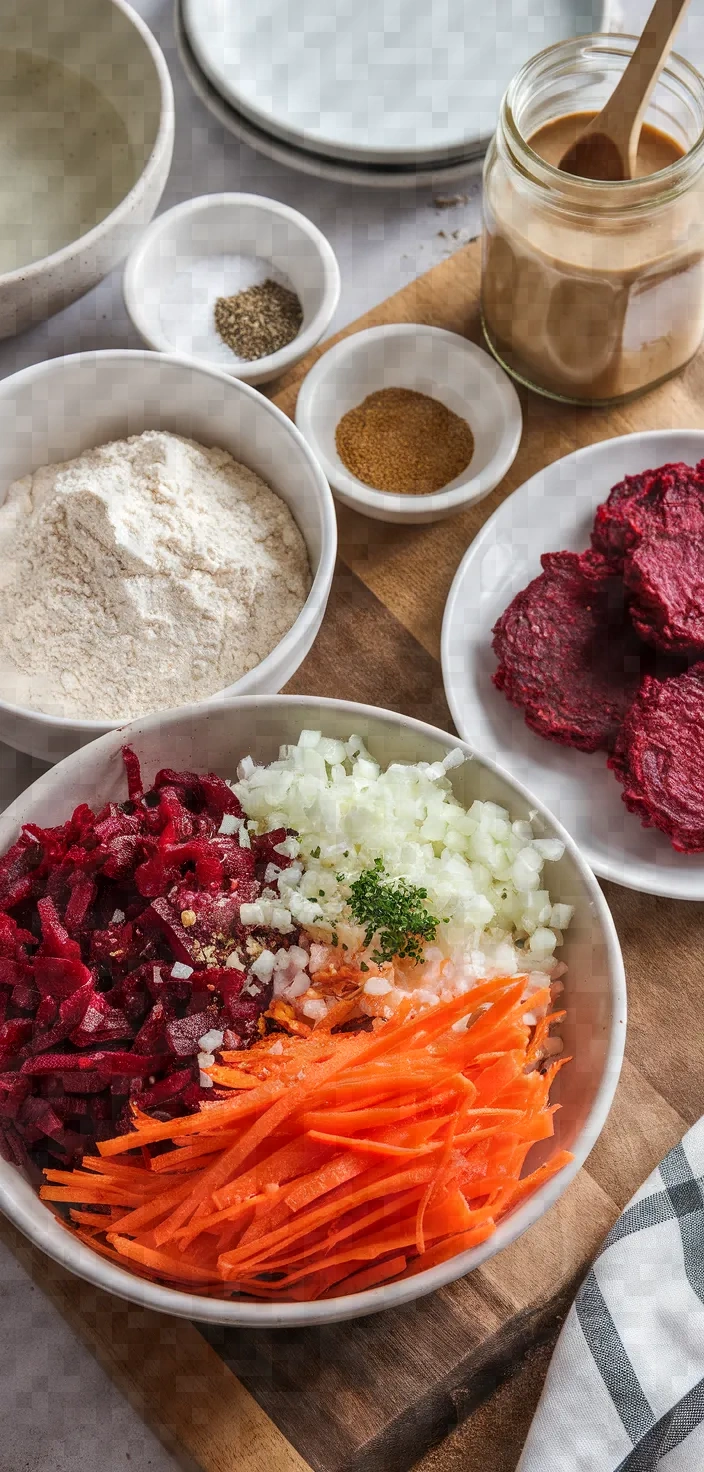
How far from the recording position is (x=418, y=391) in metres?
2.63

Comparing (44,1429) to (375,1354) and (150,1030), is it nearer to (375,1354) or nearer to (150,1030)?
(375,1354)

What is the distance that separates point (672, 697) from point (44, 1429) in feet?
5.24

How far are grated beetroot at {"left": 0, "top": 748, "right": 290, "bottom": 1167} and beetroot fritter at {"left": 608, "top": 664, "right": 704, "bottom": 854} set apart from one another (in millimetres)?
642

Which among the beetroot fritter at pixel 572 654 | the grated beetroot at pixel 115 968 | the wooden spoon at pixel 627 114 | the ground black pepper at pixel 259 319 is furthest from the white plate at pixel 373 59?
the grated beetroot at pixel 115 968

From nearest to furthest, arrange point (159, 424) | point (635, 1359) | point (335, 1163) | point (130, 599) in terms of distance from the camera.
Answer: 1. point (335, 1163)
2. point (635, 1359)
3. point (130, 599)
4. point (159, 424)

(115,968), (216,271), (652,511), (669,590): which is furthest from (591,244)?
(115,968)

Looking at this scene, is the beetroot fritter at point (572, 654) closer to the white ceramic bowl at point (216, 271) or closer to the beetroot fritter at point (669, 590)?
the beetroot fritter at point (669, 590)

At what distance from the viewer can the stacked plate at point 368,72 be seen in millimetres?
2820

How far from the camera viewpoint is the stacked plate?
2.82 metres

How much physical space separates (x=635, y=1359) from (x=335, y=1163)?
666 mm

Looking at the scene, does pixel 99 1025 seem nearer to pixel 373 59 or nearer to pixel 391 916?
pixel 391 916

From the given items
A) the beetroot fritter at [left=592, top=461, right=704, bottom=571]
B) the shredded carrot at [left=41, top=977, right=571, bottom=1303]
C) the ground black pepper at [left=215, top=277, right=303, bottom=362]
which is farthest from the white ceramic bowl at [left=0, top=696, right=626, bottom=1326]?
the ground black pepper at [left=215, top=277, right=303, bottom=362]

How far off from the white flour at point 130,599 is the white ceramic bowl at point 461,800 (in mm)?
163

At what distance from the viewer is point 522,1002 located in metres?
1.81
